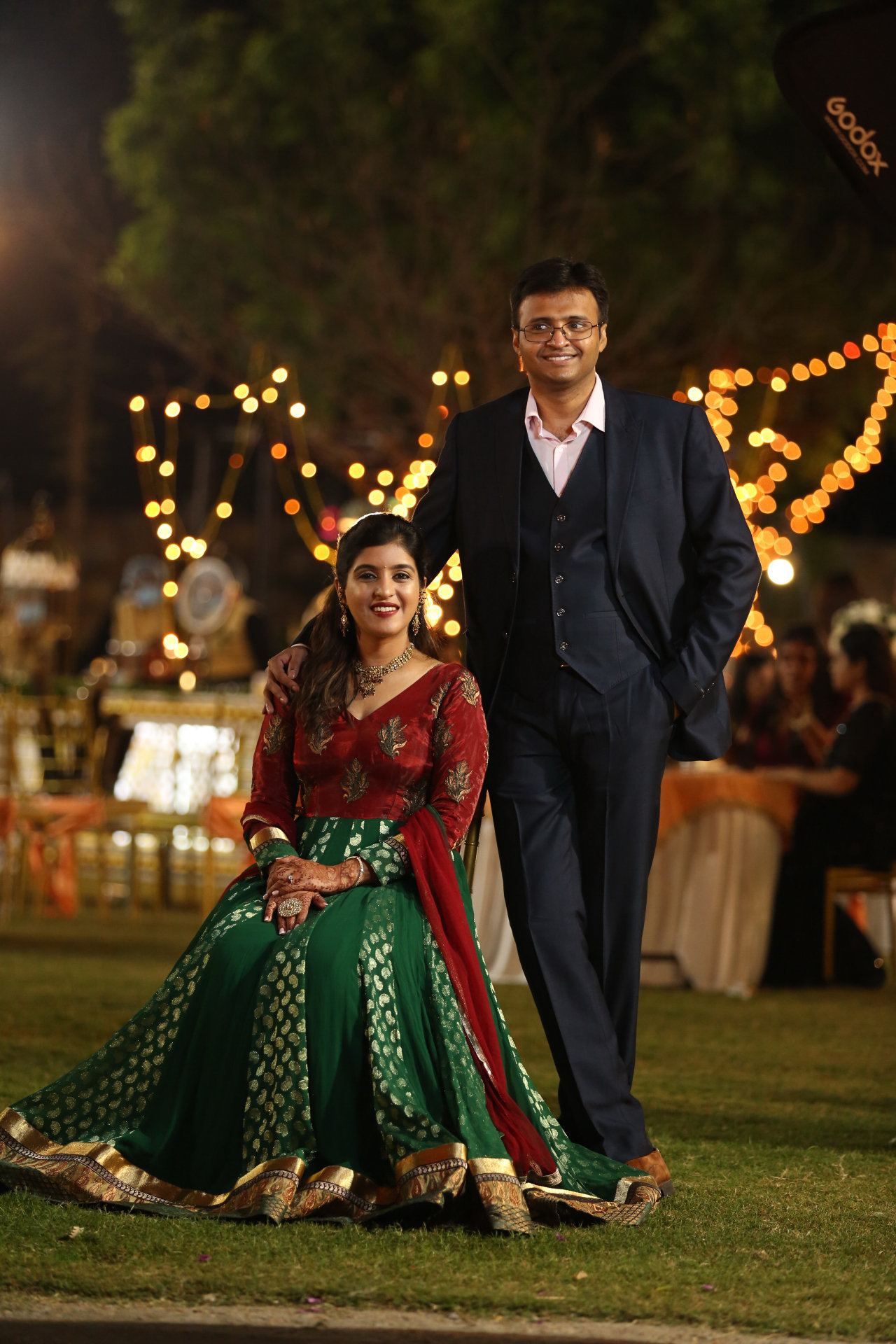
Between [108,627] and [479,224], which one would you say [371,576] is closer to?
[479,224]

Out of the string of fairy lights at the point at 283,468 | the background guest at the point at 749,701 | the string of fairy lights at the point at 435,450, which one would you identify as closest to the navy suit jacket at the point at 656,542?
the string of fairy lights at the point at 283,468

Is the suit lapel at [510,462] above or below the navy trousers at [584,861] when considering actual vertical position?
above

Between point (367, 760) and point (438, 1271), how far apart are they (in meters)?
0.98

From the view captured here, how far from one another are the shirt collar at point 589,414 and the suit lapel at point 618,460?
1cm

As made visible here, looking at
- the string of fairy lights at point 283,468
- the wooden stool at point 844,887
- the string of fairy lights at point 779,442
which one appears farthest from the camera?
the string of fairy lights at point 779,442

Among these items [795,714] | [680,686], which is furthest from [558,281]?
[795,714]

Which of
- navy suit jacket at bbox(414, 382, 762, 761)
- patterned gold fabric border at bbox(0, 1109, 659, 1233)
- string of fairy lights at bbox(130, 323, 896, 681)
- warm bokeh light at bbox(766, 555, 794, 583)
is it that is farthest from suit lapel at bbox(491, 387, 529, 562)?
warm bokeh light at bbox(766, 555, 794, 583)

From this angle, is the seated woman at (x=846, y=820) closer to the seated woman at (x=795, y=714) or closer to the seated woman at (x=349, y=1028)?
the seated woman at (x=795, y=714)

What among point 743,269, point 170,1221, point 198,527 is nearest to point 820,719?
point 743,269

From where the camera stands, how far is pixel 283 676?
325 centimetres

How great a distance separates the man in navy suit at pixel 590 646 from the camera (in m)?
3.09

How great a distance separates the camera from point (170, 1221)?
2.75 meters

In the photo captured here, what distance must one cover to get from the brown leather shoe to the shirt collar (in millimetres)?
1350

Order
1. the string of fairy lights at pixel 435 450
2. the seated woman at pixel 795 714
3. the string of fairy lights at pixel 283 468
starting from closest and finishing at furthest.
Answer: the seated woman at pixel 795 714 → the string of fairy lights at pixel 283 468 → the string of fairy lights at pixel 435 450
